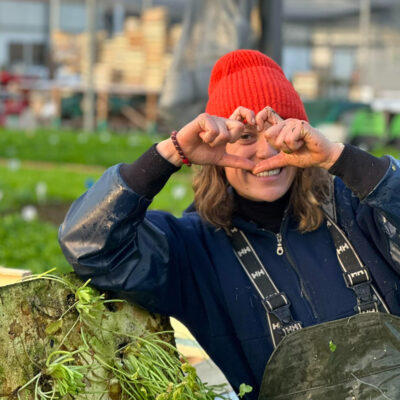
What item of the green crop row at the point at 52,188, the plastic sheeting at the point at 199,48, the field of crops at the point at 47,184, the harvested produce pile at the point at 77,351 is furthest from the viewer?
the green crop row at the point at 52,188

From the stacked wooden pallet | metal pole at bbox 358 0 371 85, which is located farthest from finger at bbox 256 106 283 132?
metal pole at bbox 358 0 371 85

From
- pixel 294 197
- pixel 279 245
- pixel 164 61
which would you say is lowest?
pixel 164 61

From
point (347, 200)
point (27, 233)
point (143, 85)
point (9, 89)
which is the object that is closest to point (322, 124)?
point (143, 85)

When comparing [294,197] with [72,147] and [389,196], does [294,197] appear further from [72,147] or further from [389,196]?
[72,147]

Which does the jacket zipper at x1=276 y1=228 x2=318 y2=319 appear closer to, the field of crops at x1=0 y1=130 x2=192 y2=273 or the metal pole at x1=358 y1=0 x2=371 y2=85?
the field of crops at x1=0 y1=130 x2=192 y2=273

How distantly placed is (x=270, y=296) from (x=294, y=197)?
328mm

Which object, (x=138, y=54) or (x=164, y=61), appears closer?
(x=164, y=61)

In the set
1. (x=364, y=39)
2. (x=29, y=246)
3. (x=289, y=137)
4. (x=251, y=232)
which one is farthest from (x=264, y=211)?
(x=364, y=39)

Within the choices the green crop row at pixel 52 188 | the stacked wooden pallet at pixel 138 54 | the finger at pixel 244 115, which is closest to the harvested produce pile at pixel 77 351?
the finger at pixel 244 115

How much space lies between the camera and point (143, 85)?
789 inches

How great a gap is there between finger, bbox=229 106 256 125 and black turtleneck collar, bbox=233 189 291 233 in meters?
0.34

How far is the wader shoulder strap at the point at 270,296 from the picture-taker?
245cm

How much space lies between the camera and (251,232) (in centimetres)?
261

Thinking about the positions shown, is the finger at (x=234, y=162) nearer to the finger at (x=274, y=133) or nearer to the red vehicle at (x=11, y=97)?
the finger at (x=274, y=133)
